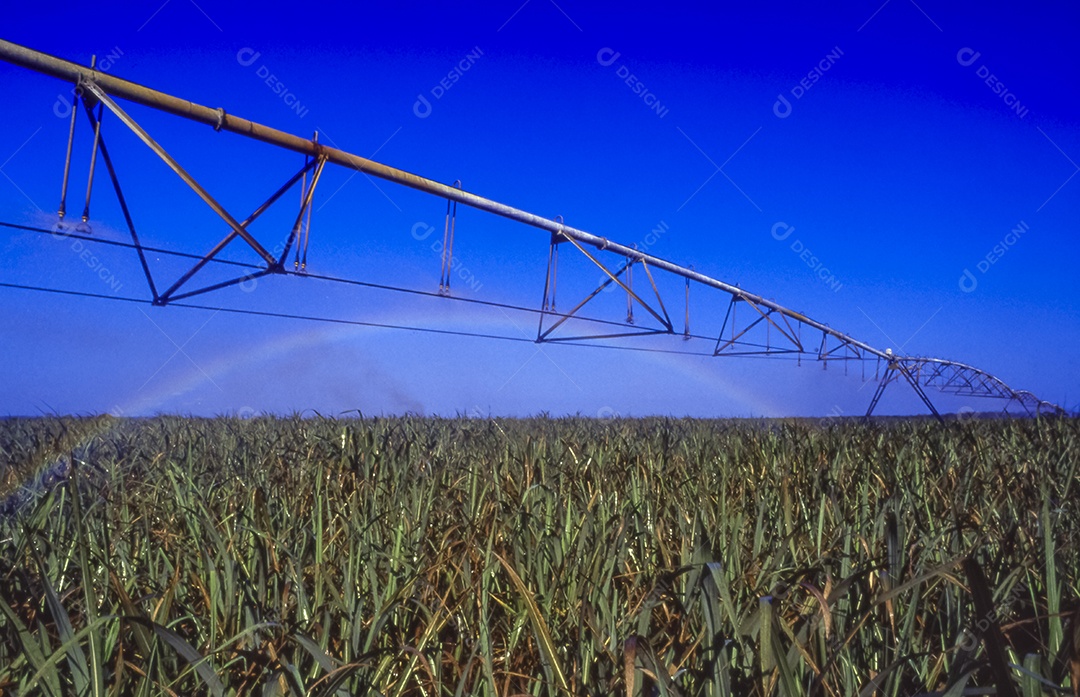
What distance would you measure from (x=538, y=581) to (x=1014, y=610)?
1477 millimetres

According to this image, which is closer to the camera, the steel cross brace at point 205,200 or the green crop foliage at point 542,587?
the green crop foliage at point 542,587

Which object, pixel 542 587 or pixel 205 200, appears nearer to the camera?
pixel 542 587

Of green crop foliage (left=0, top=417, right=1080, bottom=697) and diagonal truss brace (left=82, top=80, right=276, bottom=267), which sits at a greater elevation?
diagonal truss brace (left=82, top=80, right=276, bottom=267)

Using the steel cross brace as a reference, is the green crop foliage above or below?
below

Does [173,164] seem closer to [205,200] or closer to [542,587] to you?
[205,200]

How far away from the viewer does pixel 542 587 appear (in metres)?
2.42

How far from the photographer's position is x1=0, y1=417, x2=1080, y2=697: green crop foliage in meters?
1.71

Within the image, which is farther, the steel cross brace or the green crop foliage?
the steel cross brace

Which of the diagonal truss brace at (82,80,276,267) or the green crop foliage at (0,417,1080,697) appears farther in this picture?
the diagonal truss brace at (82,80,276,267)

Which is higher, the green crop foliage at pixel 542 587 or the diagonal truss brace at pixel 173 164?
the diagonal truss brace at pixel 173 164

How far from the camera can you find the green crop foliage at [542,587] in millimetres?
1710

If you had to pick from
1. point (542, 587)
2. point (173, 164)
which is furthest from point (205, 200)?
point (542, 587)

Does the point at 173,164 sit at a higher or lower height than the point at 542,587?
higher

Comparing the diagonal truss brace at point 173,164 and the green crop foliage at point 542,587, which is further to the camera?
the diagonal truss brace at point 173,164
